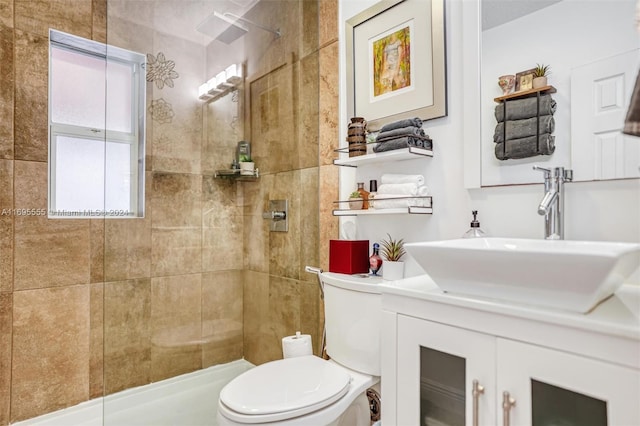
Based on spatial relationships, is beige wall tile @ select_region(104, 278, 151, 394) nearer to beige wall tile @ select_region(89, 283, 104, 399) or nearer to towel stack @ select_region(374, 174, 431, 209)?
beige wall tile @ select_region(89, 283, 104, 399)

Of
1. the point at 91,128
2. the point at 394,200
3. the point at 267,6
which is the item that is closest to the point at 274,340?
the point at 394,200

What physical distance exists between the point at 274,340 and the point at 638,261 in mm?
1780

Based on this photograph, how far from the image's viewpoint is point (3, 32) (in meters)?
1.85

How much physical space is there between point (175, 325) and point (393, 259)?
124cm

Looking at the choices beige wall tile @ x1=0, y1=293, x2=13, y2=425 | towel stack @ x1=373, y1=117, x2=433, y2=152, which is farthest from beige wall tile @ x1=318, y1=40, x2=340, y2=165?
beige wall tile @ x1=0, y1=293, x2=13, y2=425

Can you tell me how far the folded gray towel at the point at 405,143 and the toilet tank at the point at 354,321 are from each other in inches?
21.7

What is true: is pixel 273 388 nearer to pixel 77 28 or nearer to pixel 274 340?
pixel 274 340

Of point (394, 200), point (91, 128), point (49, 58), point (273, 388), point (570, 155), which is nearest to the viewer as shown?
point (570, 155)

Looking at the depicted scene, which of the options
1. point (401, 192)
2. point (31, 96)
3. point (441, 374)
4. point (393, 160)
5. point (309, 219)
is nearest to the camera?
point (441, 374)

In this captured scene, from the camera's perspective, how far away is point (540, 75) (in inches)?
48.1

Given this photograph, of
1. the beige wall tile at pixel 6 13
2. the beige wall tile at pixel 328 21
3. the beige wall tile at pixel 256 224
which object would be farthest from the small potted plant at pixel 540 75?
the beige wall tile at pixel 6 13

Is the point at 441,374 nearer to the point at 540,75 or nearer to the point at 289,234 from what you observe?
the point at 540,75

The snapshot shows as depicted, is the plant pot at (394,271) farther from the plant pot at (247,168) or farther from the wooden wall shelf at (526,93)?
the plant pot at (247,168)

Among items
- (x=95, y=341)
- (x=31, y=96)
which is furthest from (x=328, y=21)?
(x=95, y=341)
